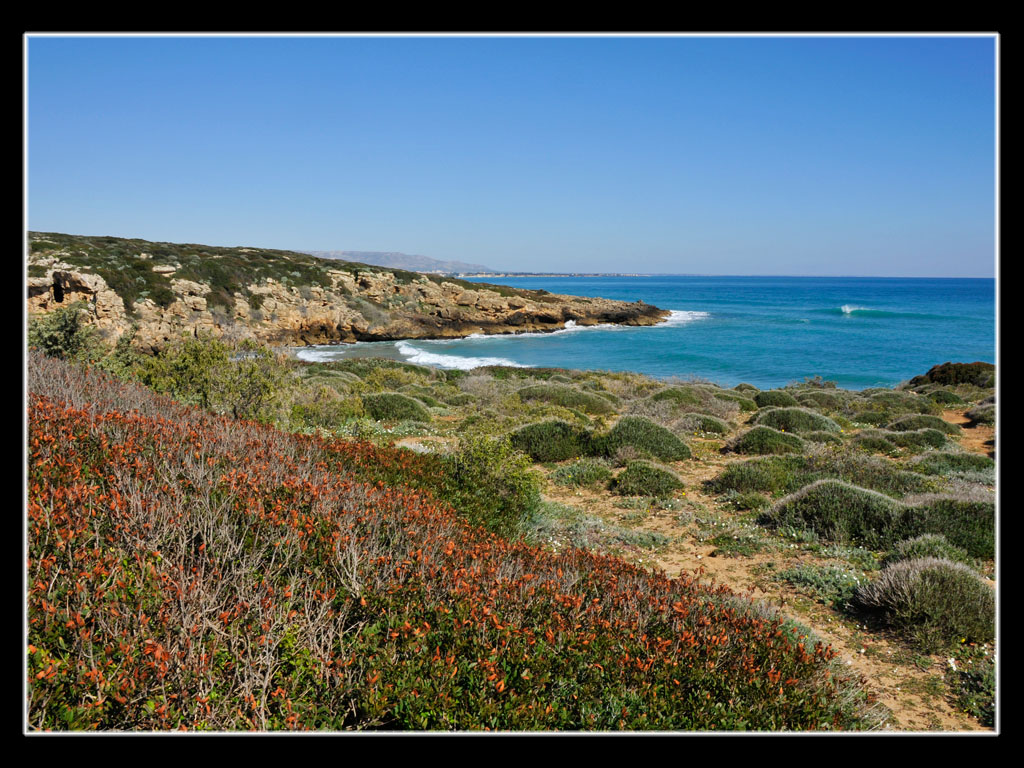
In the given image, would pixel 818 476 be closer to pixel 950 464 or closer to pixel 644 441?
pixel 644 441

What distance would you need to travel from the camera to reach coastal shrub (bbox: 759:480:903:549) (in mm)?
7793

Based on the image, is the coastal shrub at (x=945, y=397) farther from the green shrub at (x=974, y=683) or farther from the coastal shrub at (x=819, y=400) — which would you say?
the green shrub at (x=974, y=683)

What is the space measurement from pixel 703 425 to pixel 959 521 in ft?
28.6

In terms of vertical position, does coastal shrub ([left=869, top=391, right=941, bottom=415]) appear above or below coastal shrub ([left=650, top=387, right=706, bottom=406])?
below

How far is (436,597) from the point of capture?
10.2 feet

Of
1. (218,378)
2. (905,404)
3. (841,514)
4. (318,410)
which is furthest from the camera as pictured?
(905,404)

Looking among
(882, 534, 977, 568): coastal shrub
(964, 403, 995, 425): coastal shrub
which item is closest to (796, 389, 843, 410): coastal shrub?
(964, 403, 995, 425): coastal shrub

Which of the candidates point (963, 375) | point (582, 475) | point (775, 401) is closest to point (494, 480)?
point (582, 475)

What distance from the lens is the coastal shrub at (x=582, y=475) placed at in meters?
10.8

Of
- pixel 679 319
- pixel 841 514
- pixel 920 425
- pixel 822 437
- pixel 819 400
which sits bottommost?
pixel 841 514

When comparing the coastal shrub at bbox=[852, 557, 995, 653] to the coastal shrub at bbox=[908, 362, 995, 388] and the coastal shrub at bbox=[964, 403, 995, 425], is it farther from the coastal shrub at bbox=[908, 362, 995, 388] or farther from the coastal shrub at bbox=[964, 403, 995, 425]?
the coastal shrub at bbox=[908, 362, 995, 388]

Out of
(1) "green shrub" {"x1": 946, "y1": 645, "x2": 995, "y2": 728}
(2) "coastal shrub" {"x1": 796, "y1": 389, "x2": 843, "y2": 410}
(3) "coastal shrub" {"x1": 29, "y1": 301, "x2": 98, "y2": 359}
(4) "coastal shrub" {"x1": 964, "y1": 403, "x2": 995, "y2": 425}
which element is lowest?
(1) "green shrub" {"x1": 946, "y1": 645, "x2": 995, "y2": 728}

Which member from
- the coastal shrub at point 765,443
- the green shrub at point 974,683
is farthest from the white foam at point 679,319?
the green shrub at point 974,683

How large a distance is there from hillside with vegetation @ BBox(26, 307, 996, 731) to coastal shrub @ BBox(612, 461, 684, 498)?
1.42 m
